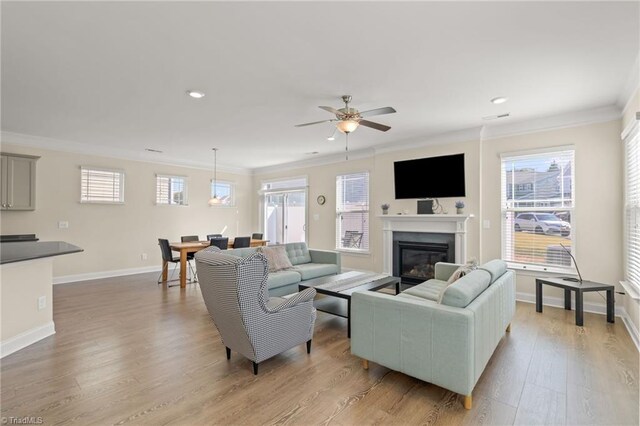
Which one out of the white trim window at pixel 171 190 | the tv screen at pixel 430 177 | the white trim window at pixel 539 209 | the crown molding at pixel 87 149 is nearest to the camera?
the white trim window at pixel 539 209

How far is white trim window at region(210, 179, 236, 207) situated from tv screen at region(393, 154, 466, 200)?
4.85 m

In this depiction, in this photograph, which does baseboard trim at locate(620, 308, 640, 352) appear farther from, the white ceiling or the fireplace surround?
the white ceiling

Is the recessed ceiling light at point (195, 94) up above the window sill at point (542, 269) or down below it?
above

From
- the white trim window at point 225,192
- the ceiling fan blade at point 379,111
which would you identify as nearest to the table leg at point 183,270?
the white trim window at point 225,192

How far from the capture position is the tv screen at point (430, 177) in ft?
16.8

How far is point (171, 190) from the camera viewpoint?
7.37 m

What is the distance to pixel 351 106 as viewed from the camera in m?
3.82

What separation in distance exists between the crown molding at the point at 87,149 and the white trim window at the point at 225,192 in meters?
0.60

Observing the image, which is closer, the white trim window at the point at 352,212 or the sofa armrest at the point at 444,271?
the sofa armrest at the point at 444,271

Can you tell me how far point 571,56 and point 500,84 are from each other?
2.12 feet

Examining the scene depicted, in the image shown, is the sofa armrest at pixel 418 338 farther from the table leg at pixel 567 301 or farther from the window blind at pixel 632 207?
the table leg at pixel 567 301

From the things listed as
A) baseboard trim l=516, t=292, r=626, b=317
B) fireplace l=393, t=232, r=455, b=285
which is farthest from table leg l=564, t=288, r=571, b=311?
fireplace l=393, t=232, r=455, b=285

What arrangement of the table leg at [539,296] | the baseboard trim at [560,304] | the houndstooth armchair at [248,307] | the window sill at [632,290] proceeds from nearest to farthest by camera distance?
1. the houndstooth armchair at [248,307]
2. the window sill at [632,290]
3. the baseboard trim at [560,304]
4. the table leg at [539,296]

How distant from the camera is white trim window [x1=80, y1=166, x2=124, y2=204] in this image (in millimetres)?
6012
